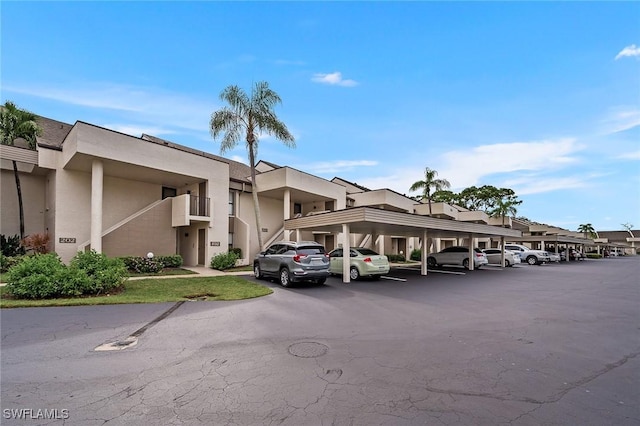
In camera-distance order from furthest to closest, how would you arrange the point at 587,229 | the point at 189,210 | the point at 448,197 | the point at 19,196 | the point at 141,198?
1. the point at 587,229
2. the point at 448,197
3. the point at 141,198
4. the point at 189,210
5. the point at 19,196

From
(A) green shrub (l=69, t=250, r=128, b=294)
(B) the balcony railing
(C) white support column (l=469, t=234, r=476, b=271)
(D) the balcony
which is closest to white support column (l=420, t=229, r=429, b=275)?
(C) white support column (l=469, t=234, r=476, b=271)

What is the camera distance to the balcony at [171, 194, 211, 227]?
18031 millimetres

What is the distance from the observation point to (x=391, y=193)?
28922 mm

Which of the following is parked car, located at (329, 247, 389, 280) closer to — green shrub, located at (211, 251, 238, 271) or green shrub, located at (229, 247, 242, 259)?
green shrub, located at (211, 251, 238, 271)

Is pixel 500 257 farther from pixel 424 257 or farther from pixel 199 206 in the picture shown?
pixel 199 206

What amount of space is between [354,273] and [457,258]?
12465 mm

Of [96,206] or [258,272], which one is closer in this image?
[258,272]

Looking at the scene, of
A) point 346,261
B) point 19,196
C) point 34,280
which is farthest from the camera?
point 19,196

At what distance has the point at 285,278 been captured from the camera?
1276cm

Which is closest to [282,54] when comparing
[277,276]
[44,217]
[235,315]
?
[277,276]

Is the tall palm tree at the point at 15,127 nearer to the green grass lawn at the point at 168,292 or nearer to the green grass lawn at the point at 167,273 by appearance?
the green grass lawn at the point at 167,273

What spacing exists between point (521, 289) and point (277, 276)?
1005 cm

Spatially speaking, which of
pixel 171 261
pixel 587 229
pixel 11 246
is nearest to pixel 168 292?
pixel 171 261

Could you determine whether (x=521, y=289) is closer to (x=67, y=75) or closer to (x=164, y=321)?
(x=164, y=321)
